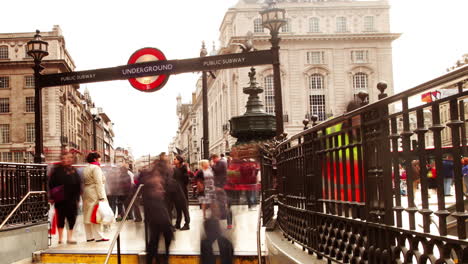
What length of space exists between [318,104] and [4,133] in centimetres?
3897

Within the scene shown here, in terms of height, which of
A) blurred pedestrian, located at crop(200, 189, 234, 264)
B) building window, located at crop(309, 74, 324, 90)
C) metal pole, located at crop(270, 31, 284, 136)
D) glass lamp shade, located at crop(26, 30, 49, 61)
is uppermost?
building window, located at crop(309, 74, 324, 90)

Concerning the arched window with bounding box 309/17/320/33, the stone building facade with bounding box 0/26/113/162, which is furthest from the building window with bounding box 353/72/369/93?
the stone building facade with bounding box 0/26/113/162

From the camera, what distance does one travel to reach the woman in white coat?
1097cm

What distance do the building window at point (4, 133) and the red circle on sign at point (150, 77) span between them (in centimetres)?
6223

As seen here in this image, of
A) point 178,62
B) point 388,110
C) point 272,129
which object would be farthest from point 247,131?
point 388,110

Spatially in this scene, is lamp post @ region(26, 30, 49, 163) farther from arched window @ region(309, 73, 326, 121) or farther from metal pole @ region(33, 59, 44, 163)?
arched window @ region(309, 73, 326, 121)

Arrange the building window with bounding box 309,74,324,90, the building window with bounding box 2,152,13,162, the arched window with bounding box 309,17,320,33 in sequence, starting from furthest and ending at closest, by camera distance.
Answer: the arched window with bounding box 309,17,320,33
the building window with bounding box 309,74,324,90
the building window with bounding box 2,152,13,162

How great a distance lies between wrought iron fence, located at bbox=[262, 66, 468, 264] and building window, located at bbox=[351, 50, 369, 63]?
65.7 m

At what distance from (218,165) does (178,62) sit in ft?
8.63

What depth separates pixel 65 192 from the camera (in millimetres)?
10797

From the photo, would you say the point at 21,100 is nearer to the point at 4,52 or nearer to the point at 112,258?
the point at 4,52

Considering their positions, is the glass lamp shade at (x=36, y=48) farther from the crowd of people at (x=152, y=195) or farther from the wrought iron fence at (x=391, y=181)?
the wrought iron fence at (x=391, y=181)

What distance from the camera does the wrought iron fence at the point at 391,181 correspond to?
101 inches

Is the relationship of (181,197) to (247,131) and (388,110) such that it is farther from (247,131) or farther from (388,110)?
(388,110)
